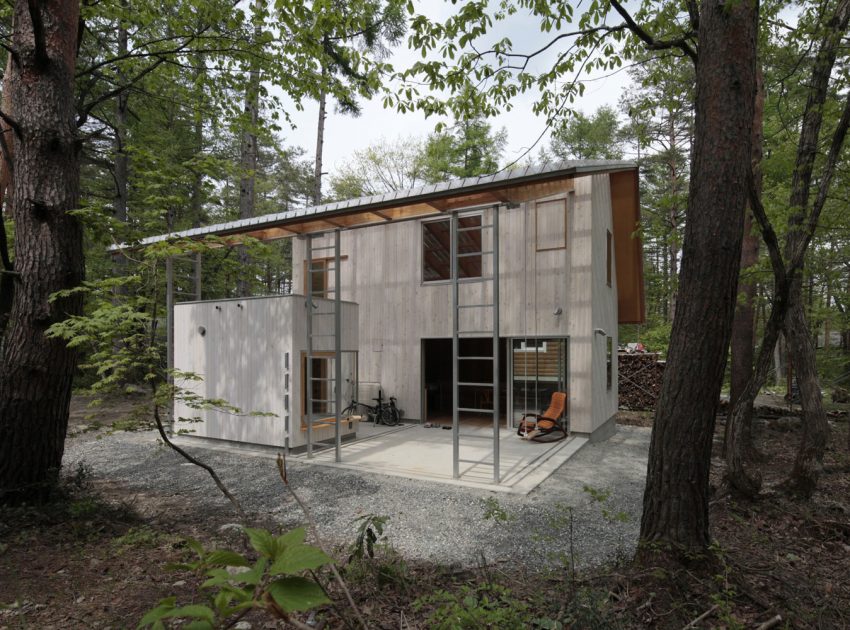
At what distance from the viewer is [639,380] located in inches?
586

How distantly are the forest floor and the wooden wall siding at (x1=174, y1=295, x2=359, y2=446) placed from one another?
136 inches

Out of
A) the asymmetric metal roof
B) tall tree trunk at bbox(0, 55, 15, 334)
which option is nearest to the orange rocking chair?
the asymmetric metal roof

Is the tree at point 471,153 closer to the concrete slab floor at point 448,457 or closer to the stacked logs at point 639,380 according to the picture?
the stacked logs at point 639,380

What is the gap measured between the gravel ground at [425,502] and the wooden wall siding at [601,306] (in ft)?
5.96

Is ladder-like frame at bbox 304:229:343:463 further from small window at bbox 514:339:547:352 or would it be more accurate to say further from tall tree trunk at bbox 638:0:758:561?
tall tree trunk at bbox 638:0:758:561

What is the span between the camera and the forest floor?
9.16 ft

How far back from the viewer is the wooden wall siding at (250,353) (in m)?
8.48

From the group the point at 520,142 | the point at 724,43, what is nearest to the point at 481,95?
the point at 520,142

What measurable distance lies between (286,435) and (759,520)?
6.89 m

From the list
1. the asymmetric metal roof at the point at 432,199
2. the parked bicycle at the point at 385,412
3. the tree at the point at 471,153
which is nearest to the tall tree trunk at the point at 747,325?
the asymmetric metal roof at the point at 432,199

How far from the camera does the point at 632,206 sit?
12266 millimetres

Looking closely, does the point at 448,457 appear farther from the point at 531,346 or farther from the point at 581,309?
the point at 581,309

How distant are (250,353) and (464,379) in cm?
918

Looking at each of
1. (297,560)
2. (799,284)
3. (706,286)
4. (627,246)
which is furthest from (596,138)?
(297,560)
